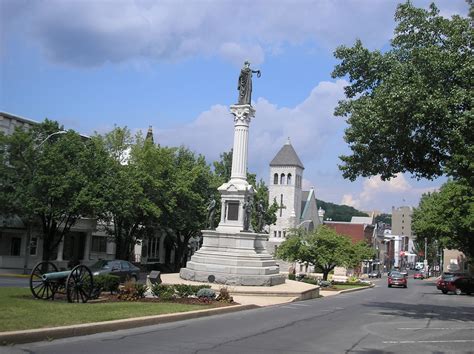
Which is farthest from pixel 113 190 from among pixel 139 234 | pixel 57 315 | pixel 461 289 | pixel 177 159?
pixel 461 289

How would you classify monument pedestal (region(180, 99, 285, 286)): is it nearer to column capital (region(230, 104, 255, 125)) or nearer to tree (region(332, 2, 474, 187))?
column capital (region(230, 104, 255, 125))

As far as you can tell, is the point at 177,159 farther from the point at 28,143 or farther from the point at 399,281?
the point at 399,281

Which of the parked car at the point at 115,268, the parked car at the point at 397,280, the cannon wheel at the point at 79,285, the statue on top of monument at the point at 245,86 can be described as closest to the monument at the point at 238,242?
the statue on top of monument at the point at 245,86

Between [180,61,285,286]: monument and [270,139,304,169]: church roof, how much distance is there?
69774 millimetres

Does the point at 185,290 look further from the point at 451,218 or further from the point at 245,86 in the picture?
the point at 451,218

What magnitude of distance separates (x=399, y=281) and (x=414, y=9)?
38468mm

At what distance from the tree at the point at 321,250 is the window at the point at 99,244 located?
17.3 metres

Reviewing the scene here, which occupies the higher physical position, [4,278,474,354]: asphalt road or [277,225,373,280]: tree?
[277,225,373,280]: tree

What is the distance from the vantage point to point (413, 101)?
51.4 feet

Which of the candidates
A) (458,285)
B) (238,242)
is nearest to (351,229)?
(458,285)

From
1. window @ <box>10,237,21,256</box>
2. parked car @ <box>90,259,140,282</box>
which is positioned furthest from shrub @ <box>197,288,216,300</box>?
window @ <box>10,237,21,256</box>

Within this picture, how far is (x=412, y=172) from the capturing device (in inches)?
763

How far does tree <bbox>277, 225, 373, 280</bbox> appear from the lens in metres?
44.8

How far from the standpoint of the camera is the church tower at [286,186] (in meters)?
98.6
